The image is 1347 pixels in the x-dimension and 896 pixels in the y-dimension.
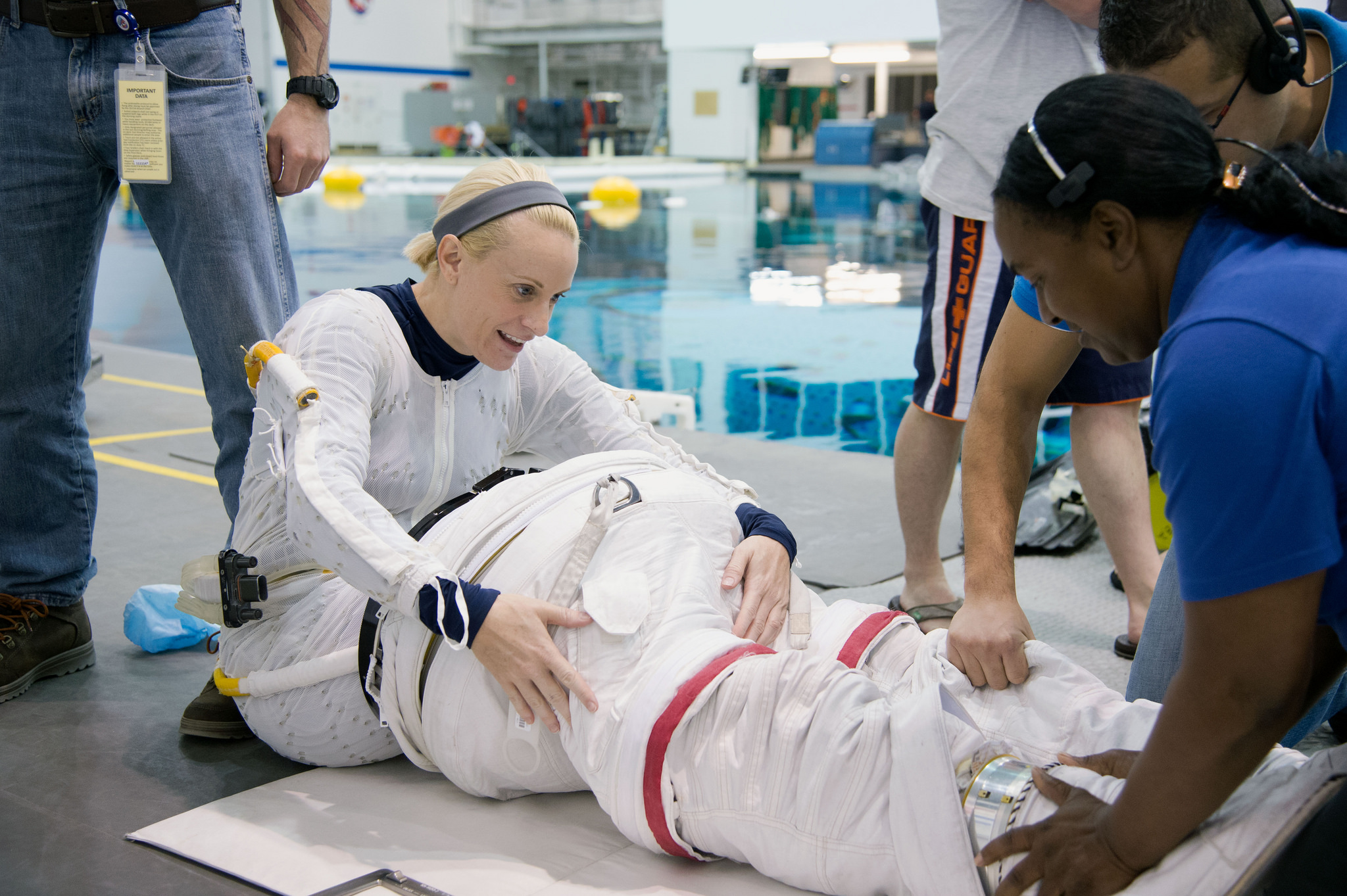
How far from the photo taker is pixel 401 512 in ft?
6.37

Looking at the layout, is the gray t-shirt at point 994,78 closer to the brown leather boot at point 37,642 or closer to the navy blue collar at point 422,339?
the navy blue collar at point 422,339

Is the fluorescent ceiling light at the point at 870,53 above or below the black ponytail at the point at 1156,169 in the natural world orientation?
above

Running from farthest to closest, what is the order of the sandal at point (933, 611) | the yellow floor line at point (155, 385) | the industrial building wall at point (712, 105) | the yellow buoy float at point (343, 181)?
the industrial building wall at point (712, 105), the yellow buoy float at point (343, 181), the yellow floor line at point (155, 385), the sandal at point (933, 611)

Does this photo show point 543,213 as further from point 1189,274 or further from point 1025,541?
point 1025,541

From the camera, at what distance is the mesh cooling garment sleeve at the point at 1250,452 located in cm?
92

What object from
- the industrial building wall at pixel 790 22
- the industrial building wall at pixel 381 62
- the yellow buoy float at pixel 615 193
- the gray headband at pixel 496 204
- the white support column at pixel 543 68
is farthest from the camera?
the white support column at pixel 543 68

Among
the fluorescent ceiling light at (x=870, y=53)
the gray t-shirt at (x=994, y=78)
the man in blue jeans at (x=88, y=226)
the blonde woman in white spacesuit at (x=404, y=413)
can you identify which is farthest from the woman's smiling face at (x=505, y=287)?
the fluorescent ceiling light at (x=870, y=53)

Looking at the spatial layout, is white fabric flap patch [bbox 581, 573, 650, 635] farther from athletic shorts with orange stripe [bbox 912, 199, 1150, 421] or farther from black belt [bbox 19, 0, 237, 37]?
black belt [bbox 19, 0, 237, 37]

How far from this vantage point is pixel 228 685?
72.4 inches

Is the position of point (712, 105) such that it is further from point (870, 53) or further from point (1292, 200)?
point (1292, 200)

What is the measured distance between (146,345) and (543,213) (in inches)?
202

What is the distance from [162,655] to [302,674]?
0.73 metres

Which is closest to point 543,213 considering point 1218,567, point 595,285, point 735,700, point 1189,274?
point 735,700

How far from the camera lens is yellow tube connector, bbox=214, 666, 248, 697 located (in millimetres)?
1831
